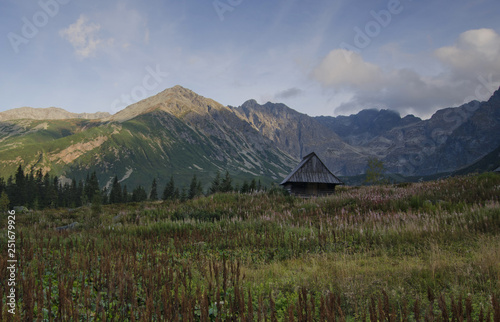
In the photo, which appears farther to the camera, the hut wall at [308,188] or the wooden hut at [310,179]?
the hut wall at [308,188]

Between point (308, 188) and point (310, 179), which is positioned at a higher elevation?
point (310, 179)

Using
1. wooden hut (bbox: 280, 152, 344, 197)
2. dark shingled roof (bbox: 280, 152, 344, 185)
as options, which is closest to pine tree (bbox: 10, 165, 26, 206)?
wooden hut (bbox: 280, 152, 344, 197)

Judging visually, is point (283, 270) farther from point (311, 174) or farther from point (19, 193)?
point (19, 193)

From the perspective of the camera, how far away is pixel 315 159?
33562 mm

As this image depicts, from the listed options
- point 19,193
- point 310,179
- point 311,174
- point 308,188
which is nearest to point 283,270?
point 310,179

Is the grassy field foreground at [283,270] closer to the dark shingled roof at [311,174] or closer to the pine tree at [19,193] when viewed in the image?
the dark shingled roof at [311,174]

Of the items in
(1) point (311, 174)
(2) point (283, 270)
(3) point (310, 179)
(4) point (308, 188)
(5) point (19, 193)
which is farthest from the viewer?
(5) point (19, 193)

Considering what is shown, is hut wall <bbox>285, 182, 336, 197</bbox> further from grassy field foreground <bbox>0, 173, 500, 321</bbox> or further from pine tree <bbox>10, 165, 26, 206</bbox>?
pine tree <bbox>10, 165, 26, 206</bbox>

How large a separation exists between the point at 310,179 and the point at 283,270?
88.8 feet


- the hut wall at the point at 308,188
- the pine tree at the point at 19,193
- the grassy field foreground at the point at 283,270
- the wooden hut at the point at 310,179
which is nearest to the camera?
the grassy field foreground at the point at 283,270

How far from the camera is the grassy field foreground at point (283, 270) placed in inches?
134

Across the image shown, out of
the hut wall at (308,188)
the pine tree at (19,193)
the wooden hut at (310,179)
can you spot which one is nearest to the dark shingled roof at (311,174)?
the wooden hut at (310,179)

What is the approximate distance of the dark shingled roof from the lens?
104 ft

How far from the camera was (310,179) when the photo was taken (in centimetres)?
3183
